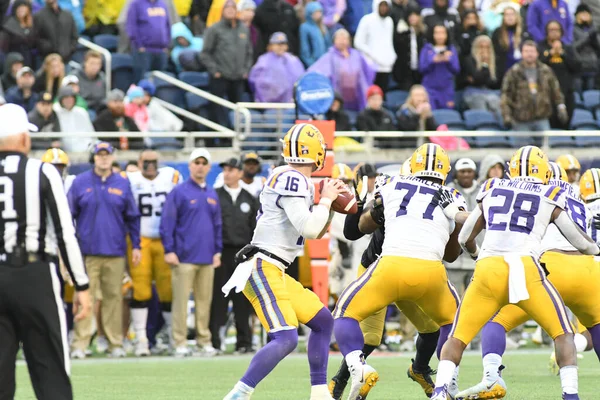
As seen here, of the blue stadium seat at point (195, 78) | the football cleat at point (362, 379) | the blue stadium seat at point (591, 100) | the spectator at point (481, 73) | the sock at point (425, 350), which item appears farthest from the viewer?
the blue stadium seat at point (591, 100)

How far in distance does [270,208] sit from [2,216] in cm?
253

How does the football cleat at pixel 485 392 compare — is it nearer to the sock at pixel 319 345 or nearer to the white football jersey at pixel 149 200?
the sock at pixel 319 345

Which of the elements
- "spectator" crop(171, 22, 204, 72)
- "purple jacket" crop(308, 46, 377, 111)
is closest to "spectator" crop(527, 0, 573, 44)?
"purple jacket" crop(308, 46, 377, 111)

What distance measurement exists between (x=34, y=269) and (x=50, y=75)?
11.3m

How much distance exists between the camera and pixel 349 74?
1952 cm

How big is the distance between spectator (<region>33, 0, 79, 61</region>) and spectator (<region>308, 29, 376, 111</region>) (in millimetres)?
3584

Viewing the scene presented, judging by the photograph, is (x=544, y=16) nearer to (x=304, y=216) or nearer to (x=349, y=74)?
(x=349, y=74)

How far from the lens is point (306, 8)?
20.2 m

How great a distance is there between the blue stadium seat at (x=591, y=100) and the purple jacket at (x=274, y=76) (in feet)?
16.6

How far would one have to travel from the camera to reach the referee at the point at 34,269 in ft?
22.9

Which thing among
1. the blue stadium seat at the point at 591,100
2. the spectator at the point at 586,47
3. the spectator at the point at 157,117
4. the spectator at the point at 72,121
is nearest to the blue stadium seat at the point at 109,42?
the spectator at the point at 157,117

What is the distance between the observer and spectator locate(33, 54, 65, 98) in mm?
17844

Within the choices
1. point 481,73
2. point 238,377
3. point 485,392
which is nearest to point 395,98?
point 481,73

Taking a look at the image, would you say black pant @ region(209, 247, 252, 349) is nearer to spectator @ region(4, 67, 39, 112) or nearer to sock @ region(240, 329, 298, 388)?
spectator @ region(4, 67, 39, 112)
